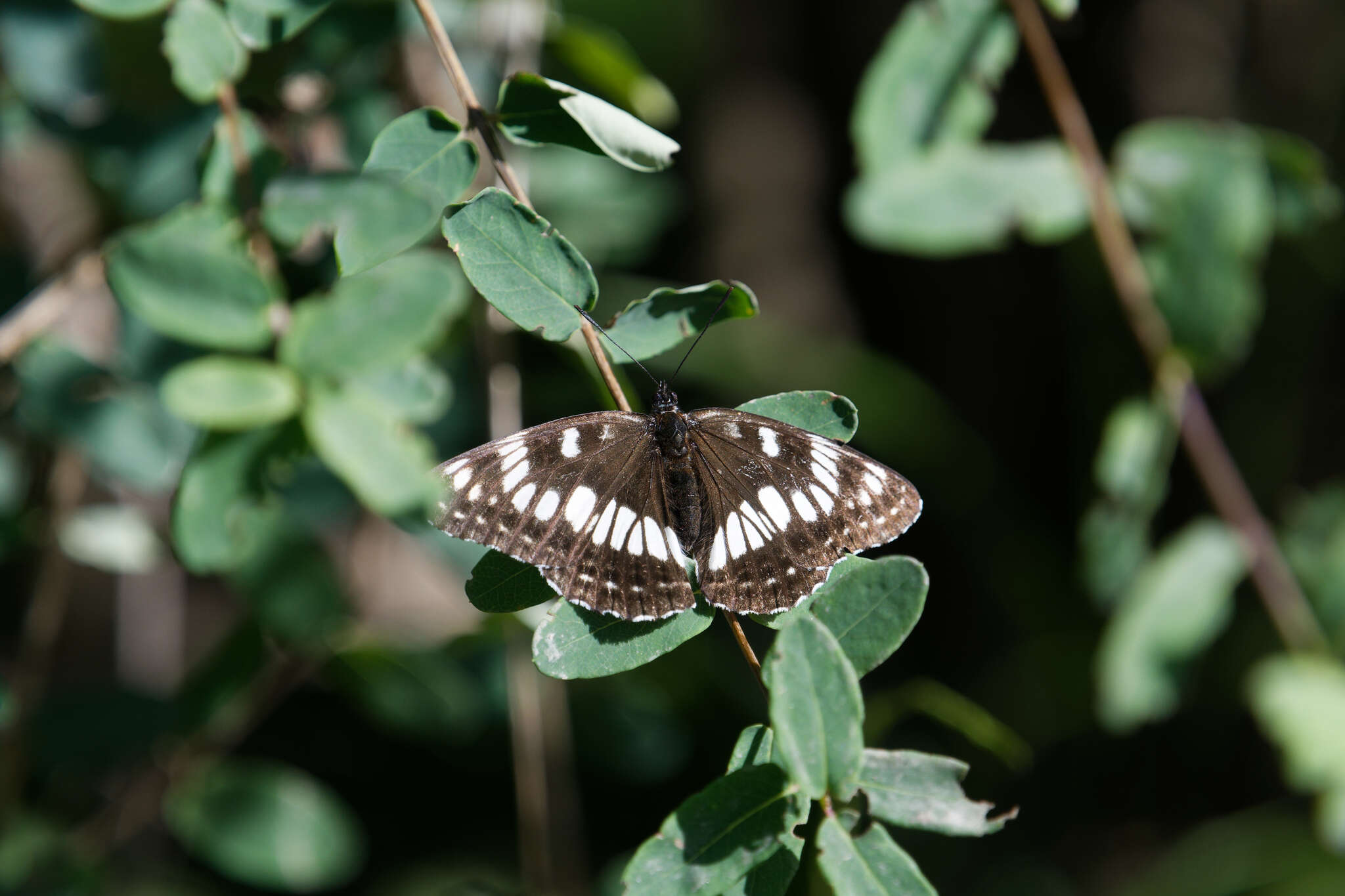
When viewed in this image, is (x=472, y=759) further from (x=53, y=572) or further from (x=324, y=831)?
(x=53, y=572)

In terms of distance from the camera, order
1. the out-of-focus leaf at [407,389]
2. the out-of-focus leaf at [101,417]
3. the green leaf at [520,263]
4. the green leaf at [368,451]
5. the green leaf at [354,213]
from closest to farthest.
Result: the green leaf at [520,263], the green leaf at [354,213], the green leaf at [368,451], the out-of-focus leaf at [407,389], the out-of-focus leaf at [101,417]

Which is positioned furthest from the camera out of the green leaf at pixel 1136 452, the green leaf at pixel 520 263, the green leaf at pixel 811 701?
the green leaf at pixel 1136 452

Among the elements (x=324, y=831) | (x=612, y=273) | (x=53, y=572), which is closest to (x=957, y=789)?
(x=324, y=831)

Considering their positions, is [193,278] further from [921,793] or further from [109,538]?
[921,793]

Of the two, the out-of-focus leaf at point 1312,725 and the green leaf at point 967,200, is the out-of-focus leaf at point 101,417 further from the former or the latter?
the out-of-focus leaf at point 1312,725

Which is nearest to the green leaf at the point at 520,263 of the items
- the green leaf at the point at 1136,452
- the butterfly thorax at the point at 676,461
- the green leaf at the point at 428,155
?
the green leaf at the point at 428,155

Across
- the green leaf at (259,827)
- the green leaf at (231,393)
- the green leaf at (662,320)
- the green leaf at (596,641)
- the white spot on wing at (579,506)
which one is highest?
the green leaf at (662,320)
